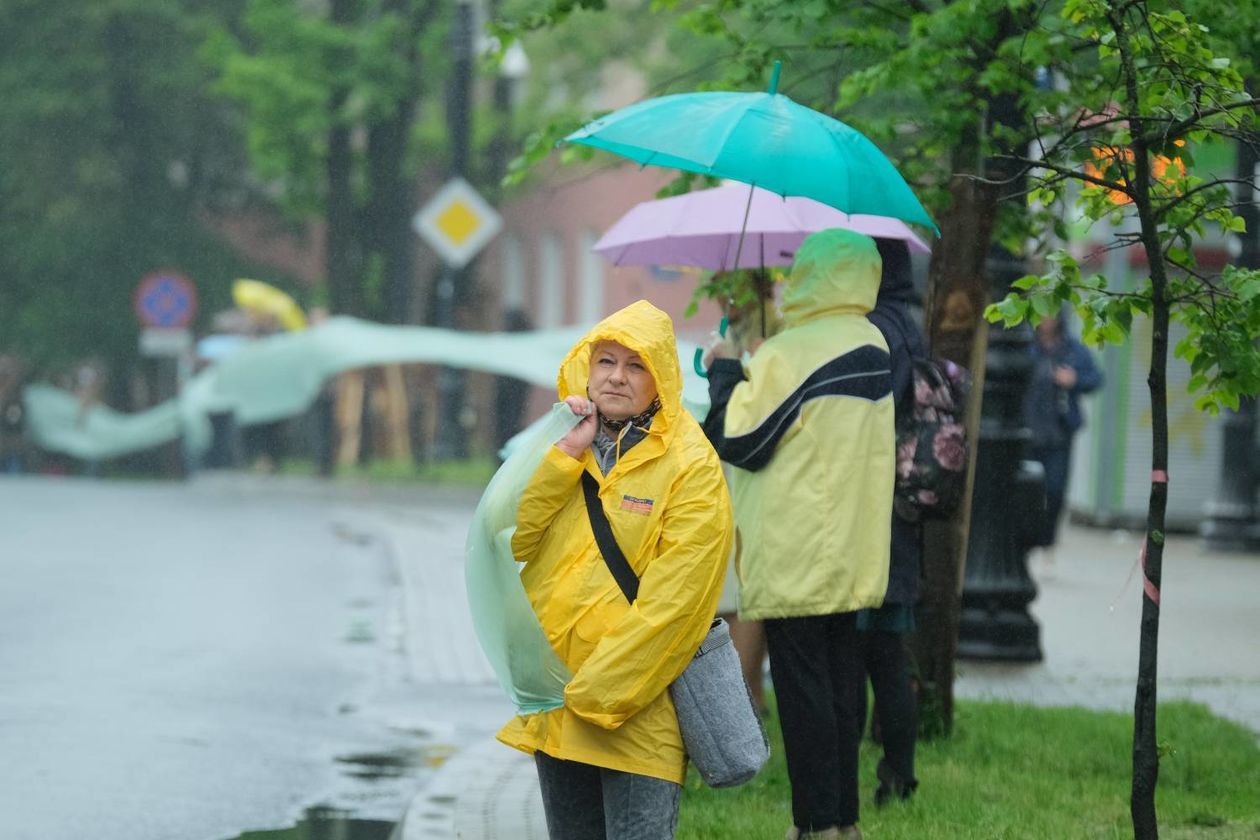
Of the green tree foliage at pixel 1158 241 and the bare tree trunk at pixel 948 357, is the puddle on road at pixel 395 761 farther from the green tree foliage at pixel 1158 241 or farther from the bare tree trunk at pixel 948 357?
the green tree foliage at pixel 1158 241

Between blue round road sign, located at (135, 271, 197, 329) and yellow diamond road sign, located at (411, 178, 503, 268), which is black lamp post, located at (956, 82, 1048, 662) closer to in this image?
yellow diamond road sign, located at (411, 178, 503, 268)

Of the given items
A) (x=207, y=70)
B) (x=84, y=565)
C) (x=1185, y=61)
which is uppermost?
(x=207, y=70)

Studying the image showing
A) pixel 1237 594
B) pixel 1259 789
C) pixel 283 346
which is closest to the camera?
pixel 1259 789

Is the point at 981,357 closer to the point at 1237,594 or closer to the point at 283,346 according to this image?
the point at 1237,594

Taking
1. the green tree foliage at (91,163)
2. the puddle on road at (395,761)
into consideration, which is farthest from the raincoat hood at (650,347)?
the green tree foliage at (91,163)

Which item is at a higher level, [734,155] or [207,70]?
[207,70]

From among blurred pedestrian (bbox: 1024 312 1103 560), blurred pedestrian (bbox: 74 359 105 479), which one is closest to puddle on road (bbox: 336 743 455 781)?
blurred pedestrian (bbox: 1024 312 1103 560)

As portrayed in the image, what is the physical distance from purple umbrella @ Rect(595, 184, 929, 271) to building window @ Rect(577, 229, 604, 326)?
32.8 metres

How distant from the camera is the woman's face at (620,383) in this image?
462 cm

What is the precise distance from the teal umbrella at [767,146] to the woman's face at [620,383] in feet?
4.33

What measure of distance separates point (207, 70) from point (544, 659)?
35.4 meters

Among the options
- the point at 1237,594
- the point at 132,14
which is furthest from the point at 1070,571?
the point at 132,14

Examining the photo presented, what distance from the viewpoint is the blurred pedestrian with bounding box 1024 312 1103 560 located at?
585 inches

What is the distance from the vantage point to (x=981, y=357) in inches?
322
